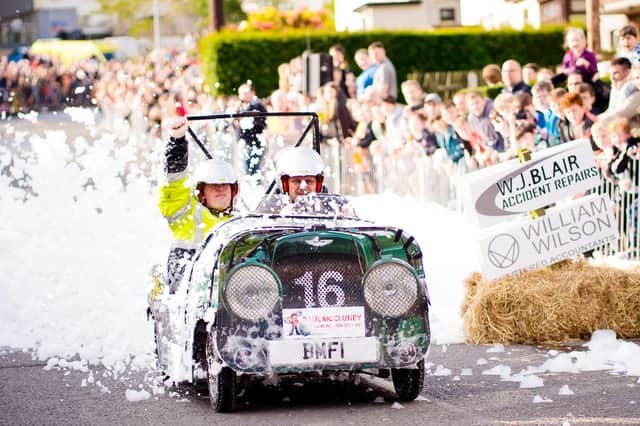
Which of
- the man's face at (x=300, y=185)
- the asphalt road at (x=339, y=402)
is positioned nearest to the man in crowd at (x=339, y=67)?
the man's face at (x=300, y=185)

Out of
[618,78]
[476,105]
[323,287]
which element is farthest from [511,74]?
[323,287]

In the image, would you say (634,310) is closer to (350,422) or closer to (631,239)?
(631,239)

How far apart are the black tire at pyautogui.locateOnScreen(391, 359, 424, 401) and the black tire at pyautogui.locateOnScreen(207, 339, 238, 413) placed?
1015 mm

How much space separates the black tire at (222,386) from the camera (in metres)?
8.41

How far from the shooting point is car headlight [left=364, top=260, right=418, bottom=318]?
830 cm

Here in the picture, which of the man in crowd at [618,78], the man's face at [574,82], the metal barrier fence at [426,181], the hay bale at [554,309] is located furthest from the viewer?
the man's face at [574,82]

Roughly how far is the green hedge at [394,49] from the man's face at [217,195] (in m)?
30.0

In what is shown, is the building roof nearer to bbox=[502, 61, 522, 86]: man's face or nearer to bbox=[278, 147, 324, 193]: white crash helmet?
bbox=[502, 61, 522, 86]: man's face

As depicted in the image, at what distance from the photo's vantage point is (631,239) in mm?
14328

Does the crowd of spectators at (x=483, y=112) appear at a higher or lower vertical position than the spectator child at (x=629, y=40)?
lower

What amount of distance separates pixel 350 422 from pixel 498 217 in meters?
4.29

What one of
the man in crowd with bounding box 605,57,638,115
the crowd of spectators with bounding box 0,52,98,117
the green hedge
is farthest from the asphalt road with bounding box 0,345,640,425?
the crowd of spectators with bounding box 0,52,98,117

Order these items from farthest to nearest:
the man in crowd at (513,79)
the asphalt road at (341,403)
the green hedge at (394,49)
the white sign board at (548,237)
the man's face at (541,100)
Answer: the green hedge at (394,49) < the man in crowd at (513,79) < the man's face at (541,100) < the white sign board at (548,237) < the asphalt road at (341,403)

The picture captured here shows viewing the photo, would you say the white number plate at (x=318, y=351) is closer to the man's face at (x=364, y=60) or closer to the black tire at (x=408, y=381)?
the black tire at (x=408, y=381)
